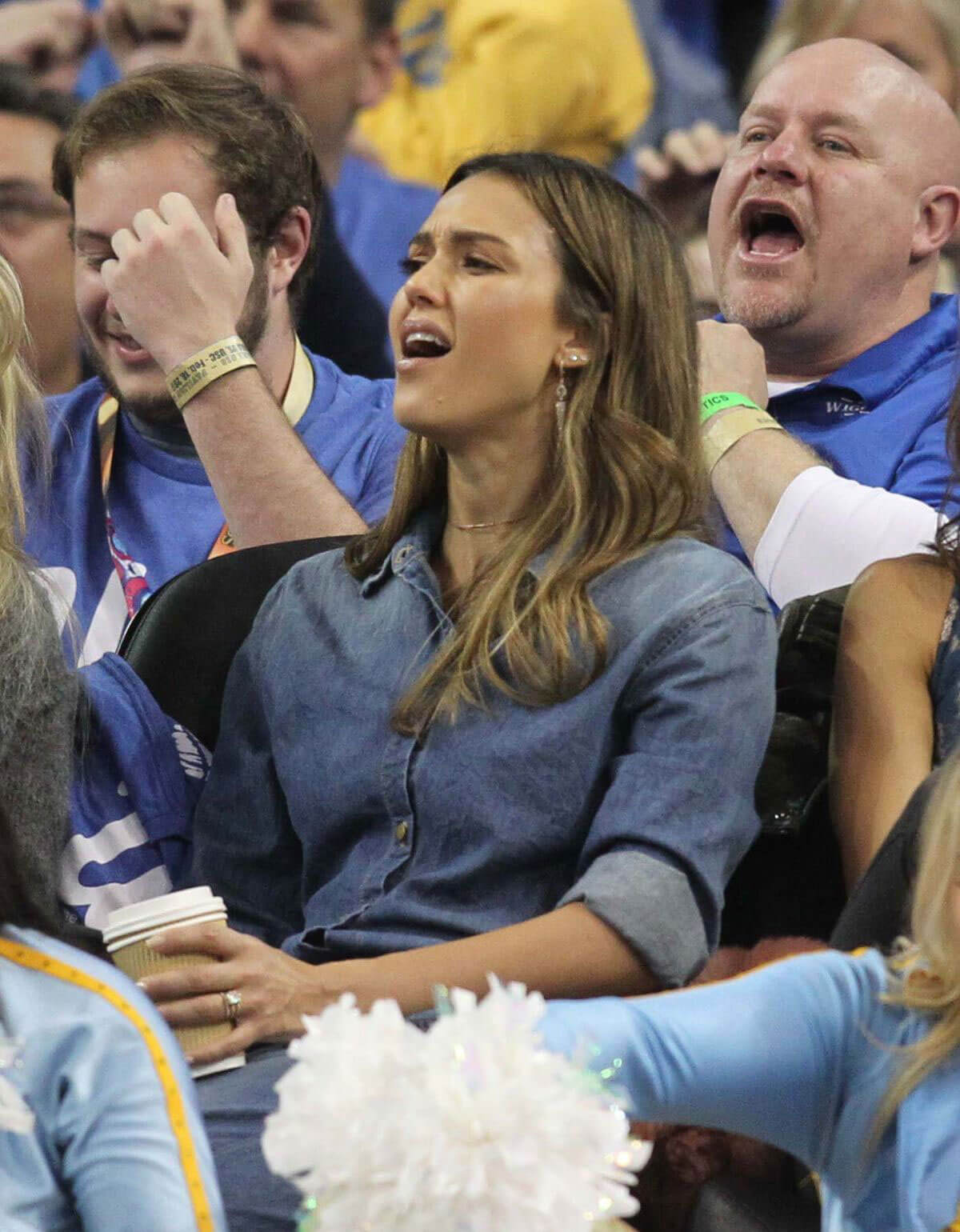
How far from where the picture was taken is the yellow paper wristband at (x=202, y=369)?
2.51 metres

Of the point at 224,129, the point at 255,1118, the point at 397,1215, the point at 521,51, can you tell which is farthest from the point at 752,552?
the point at 521,51

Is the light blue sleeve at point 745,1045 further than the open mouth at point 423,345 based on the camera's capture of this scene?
No

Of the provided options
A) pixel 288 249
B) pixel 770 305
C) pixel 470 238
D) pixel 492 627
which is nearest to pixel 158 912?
pixel 492 627

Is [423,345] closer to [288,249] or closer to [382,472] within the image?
[382,472]

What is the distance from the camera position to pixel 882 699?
6.38 ft

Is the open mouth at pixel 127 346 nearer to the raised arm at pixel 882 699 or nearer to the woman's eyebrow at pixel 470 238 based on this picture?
the woman's eyebrow at pixel 470 238

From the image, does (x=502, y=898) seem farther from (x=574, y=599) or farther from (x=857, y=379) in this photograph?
(x=857, y=379)

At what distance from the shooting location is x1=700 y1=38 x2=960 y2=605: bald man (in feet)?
8.70

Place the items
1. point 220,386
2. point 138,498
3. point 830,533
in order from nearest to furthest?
1. point 830,533
2. point 220,386
3. point 138,498

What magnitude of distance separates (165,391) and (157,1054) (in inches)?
60.1

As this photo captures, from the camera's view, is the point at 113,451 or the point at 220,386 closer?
the point at 220,386

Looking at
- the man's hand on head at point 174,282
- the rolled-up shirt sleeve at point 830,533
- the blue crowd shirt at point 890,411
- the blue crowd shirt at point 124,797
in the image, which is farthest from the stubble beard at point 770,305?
the blue crowd shirt at point 124,797

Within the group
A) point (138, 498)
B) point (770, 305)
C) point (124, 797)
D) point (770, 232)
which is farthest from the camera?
point (770, 232)

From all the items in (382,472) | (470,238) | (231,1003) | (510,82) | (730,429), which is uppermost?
(510,82)
